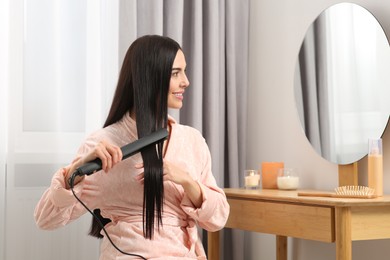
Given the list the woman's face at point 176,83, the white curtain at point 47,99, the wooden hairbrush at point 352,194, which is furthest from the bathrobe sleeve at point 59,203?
the wooden hairbrush at point 352,194

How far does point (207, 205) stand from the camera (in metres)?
1.82

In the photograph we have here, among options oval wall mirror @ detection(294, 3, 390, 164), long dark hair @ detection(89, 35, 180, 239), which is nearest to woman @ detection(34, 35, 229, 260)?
long dark hair @ detection(89, 35, 180, 239)

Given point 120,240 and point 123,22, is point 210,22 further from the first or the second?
point 120,240

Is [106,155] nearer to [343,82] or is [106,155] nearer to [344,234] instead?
[344,234]

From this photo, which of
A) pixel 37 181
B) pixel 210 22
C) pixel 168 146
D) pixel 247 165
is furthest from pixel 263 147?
pixel 168 146

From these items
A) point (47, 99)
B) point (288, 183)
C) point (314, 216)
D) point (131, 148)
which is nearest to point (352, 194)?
point (314, 216)

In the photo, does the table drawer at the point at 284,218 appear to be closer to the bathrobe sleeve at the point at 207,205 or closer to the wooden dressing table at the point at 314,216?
the wooden dressing table at the point at 314,216

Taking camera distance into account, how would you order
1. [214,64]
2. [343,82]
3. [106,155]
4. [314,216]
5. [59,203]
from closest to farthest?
[106,155] < [59,203] < [314,216] < [343,82] < [214,64]

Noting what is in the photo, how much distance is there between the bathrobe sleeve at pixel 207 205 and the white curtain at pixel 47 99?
0.82 meters

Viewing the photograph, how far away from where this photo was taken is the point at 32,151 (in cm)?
254

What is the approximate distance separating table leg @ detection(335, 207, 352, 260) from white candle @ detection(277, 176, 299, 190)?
0.62m

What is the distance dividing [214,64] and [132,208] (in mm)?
1278

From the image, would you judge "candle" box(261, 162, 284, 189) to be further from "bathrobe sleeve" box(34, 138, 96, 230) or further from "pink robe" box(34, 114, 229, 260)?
"bathrobe sleeve" box(34, 138, 96, 230)

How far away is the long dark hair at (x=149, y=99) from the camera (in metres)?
1.75
